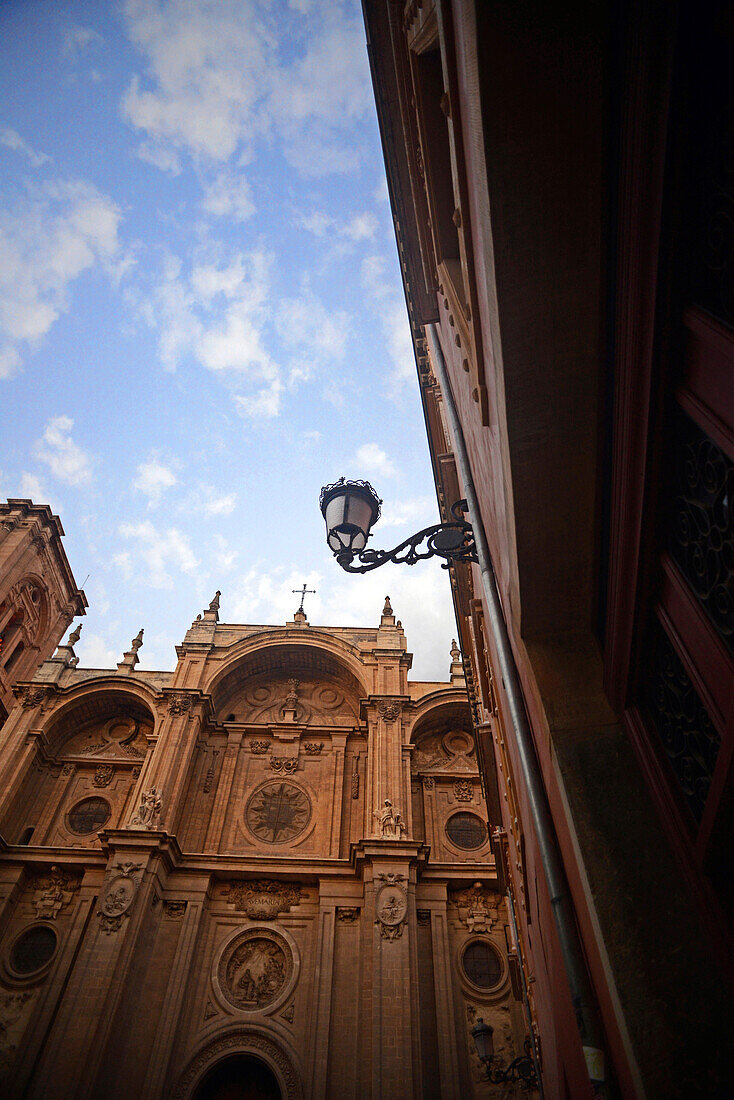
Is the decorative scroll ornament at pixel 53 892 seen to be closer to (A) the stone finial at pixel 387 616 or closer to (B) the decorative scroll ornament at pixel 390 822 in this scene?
(B) the decorative scroll ornament at pixel 390 822

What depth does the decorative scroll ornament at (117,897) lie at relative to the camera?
16.5m

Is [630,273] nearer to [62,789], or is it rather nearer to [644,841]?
[644,841]

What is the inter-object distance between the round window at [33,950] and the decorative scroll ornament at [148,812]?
3.84 meters

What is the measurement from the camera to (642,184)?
6.34ft

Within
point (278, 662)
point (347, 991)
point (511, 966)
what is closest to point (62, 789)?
point (278, 662)

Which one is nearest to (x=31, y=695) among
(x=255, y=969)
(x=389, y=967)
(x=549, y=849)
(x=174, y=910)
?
(x=174, y=910)

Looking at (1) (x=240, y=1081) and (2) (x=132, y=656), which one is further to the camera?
(2) (x=132, y=656)

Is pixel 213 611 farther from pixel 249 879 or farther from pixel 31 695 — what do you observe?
Answer: pixel 249 879

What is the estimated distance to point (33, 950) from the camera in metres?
17.8

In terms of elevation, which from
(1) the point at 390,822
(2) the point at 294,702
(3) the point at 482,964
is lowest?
(3) the point at 482,964

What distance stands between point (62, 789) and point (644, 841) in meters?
24.8

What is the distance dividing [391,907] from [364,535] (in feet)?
50.0

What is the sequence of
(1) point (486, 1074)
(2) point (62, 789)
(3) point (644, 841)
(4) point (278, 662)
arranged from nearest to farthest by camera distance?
(3) point (644, 841), (1) point (486, 1074), (2) point (62, 789), (4) point (278, 662)

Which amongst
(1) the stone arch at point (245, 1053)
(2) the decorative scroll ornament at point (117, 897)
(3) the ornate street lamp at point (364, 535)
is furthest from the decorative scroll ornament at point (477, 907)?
(3) the ornate street lamp at point (364, 535)
